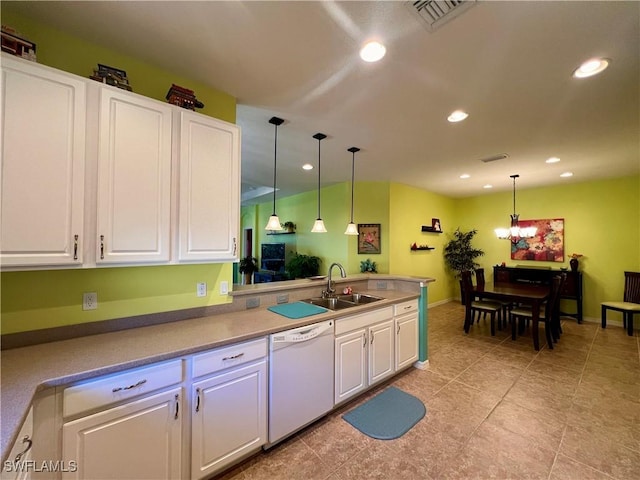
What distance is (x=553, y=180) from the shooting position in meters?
4.87

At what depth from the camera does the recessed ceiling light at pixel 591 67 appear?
Result: 5.54ft

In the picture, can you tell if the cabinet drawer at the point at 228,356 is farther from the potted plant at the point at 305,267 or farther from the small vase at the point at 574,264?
the small vase at the point at 574,264

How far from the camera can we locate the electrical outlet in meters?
1.61

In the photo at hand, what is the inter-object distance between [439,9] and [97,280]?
8.39 ft

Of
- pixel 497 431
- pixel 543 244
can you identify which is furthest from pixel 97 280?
pixel 543 244

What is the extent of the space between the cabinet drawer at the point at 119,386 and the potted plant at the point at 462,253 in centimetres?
620

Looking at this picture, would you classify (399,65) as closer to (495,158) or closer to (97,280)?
(97,280)

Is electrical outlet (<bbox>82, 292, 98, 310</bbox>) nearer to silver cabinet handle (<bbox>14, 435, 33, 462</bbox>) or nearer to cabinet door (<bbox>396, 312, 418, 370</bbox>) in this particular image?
silver cabinet handle (<bbox>14, 435, 33, 462</bbox>)

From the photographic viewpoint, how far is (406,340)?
287 cm

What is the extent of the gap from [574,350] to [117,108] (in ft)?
18.5

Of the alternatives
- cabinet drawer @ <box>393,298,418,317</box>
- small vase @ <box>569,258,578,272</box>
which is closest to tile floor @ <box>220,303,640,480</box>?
cabinet drawer @ <box>393,298,418,317</box>

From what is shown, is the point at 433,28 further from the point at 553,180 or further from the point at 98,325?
the point at 553,180

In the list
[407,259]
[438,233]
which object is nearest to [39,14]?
[407,259]

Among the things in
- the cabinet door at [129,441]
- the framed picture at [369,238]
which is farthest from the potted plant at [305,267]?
the cabinet door at [129,441]
